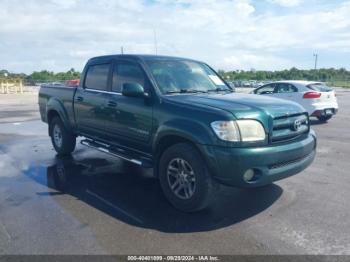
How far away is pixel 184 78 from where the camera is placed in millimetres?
5262

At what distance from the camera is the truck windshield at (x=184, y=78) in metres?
4.99

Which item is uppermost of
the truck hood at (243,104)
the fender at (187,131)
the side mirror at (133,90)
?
the side mirror at (133,90)

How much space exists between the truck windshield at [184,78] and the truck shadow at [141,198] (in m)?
1.54

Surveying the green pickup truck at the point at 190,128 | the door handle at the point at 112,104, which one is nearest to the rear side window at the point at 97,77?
the green pickup truck at the point at 190,128

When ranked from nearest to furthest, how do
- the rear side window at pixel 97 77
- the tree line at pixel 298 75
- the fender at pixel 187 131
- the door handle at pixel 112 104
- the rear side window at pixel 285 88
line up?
the fender at pixel 187 131 < the door handle at pixel 112 104 < the rear side window at pixel 97 77 < the rear side window at pixel 285 88 < the tree line at pixel 298 75

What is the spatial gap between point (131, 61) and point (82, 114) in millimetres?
1652

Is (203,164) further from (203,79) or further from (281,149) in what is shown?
(203,79)

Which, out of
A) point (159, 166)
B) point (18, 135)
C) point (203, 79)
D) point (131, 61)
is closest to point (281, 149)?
point (159, 166)

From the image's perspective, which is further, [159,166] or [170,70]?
[170,70]

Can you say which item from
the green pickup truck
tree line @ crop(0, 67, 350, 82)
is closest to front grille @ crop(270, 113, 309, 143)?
the green pickup truck

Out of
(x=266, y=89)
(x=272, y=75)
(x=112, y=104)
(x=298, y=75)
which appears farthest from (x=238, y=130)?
(x=272, y=75)

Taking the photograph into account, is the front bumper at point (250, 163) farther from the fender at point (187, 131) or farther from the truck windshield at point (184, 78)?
the truck windshield at point (184, 78)

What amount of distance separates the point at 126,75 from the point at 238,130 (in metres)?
2.32

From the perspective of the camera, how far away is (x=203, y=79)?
5496 millimetres
